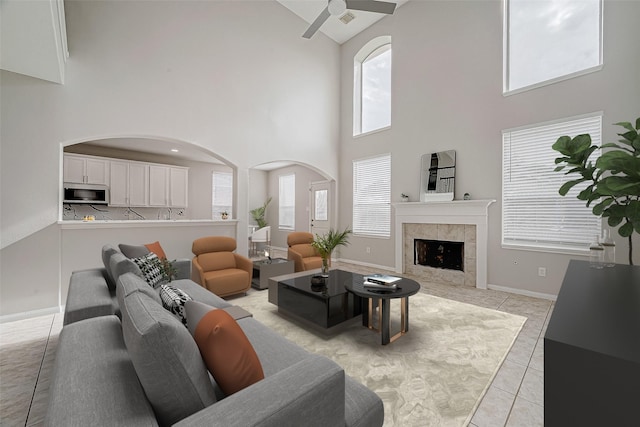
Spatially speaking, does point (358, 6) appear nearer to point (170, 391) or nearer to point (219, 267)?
point (219, 267)

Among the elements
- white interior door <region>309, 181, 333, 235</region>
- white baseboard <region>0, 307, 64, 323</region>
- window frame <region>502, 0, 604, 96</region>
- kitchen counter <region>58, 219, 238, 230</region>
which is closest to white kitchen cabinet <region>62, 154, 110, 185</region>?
kitchen counter <region>58, 219, 238, 230</region>

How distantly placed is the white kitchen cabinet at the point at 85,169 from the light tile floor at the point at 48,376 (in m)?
4.05

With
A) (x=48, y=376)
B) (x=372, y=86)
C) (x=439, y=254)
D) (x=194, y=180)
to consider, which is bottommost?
(x=48, y=376)

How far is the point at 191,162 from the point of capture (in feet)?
26.3

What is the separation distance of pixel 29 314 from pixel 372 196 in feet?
18.7

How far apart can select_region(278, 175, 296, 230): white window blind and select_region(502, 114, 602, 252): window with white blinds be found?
5750mm

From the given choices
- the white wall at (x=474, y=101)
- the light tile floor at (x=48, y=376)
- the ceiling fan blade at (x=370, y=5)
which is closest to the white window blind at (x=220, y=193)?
the white wall at (x=474, y=101)

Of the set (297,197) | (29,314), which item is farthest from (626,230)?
(297,197)

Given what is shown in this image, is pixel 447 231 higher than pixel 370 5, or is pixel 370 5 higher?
pixel 370 5

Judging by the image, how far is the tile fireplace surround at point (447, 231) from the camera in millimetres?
4535

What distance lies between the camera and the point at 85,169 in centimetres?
618

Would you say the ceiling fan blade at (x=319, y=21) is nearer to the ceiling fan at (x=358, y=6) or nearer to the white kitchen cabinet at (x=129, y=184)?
the ceiling fan at (x=358, y=6)

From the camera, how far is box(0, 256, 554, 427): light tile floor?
170cm

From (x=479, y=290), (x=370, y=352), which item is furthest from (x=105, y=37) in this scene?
(x=479, y=290)
